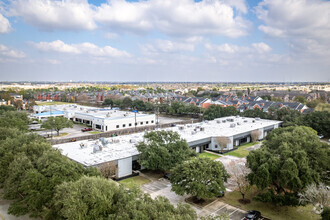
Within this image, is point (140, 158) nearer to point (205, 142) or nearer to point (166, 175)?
point (166, 175)

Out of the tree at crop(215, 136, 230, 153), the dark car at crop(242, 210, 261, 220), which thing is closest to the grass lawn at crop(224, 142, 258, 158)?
the tree at crop(215, 136, 230, 153)

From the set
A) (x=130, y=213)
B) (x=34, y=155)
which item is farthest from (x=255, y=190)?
(x=34, y=155)

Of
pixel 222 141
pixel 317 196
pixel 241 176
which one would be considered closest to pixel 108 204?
pixel 241 176

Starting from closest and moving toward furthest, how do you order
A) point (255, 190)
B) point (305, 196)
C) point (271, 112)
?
point (305, 196), point (255, 190), point (271, 112)

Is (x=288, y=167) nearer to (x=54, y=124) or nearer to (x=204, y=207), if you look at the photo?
(x=204, y=207)

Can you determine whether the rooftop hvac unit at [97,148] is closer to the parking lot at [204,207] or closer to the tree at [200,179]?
the parking lot at [204,207]

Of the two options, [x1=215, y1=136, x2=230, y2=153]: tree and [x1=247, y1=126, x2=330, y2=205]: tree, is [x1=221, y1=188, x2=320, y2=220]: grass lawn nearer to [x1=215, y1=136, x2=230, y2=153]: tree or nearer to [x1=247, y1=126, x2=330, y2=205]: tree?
[x1=247, y1=126, x2=330, y2=205]: tree
